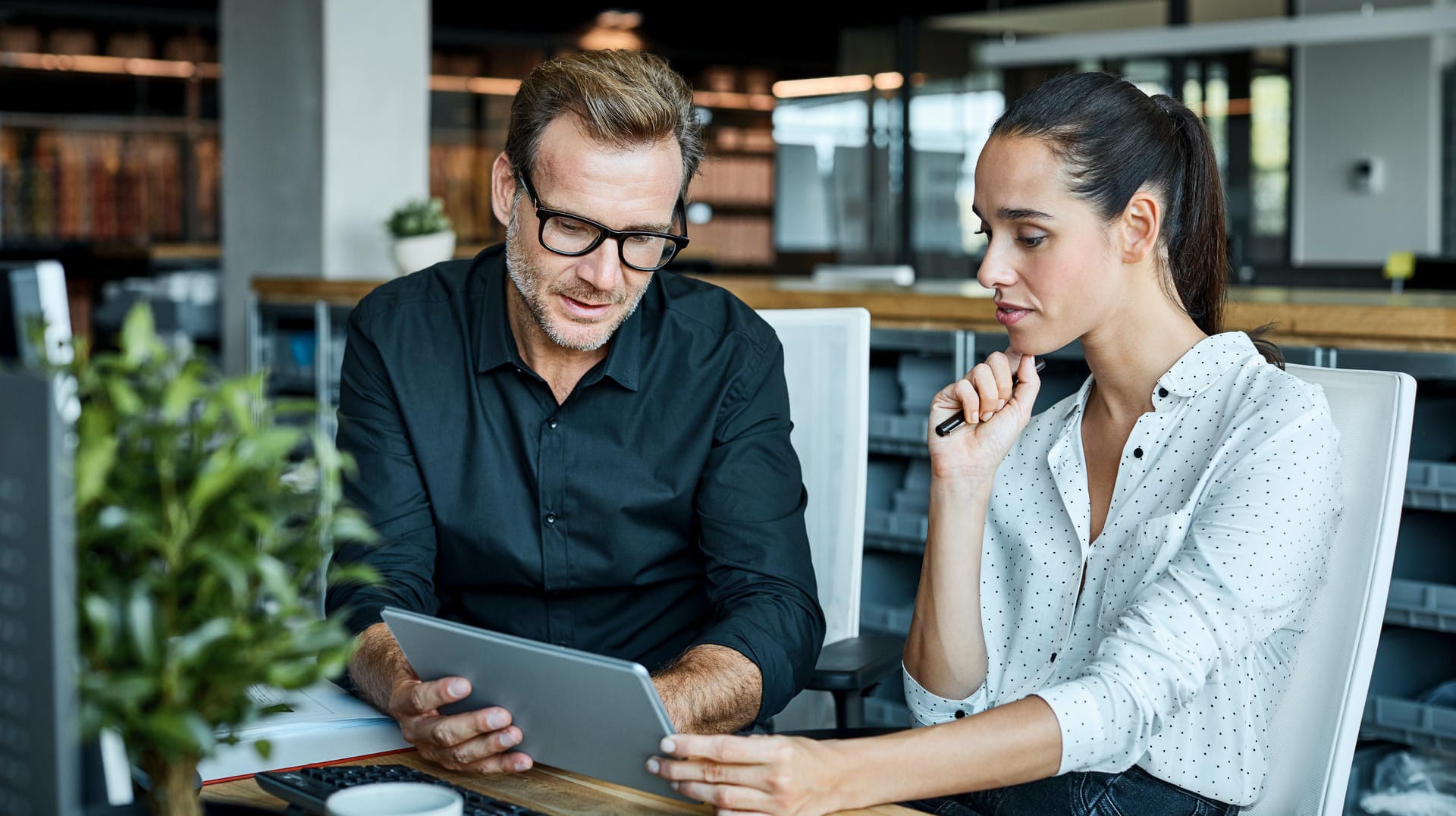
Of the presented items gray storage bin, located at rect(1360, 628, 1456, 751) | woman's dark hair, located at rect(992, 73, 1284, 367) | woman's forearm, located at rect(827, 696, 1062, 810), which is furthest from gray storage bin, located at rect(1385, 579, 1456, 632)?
woman's forearm, located at rect(827, 696, 1062, 810)

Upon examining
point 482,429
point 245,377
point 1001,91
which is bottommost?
point 482,429

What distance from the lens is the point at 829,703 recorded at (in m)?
2.16

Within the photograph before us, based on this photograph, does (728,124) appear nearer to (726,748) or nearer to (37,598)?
(726,748)

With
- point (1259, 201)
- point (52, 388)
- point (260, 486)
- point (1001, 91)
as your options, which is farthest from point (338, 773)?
point (1001, 91)

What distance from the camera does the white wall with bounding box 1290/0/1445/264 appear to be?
23.3 feet

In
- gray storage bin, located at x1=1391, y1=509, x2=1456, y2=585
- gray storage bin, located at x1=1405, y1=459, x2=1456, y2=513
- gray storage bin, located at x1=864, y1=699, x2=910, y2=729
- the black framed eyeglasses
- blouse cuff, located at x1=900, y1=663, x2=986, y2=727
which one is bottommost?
gray storage bin, located at x1=864, y1=699, x2=910, y2=729

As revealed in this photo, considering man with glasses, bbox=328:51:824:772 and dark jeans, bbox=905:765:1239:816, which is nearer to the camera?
dark jeans, bbox=905:765:1239:816

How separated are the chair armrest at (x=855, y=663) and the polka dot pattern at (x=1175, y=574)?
0.08 meters

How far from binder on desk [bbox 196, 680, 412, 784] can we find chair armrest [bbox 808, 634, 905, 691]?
22.0 inches

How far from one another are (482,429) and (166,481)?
3.25 feet

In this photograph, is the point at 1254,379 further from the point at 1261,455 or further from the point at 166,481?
the point at 166,481

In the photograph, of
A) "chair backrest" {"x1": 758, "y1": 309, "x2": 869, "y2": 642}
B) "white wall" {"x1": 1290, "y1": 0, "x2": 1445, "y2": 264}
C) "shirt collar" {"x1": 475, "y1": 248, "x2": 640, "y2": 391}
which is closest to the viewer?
"shirt collar" {"x1": 475, "y1": 248, "x2": 640, "y2": 391}

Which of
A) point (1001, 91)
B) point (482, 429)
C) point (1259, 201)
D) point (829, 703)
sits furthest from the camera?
point (1001, 91)

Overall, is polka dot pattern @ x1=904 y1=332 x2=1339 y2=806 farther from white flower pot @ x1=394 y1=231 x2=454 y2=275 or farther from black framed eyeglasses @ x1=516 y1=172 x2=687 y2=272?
white flower pot @ x1=394 y1=231 x2=454 y2=275
